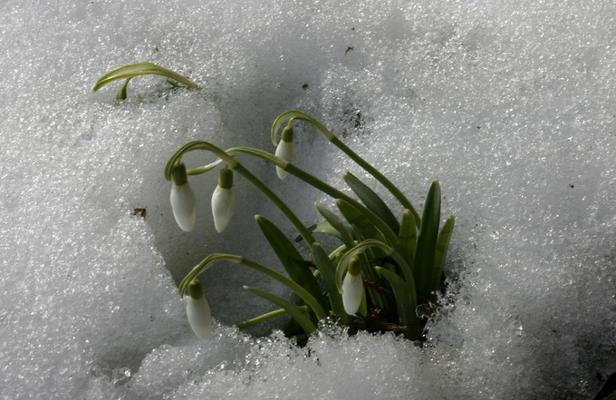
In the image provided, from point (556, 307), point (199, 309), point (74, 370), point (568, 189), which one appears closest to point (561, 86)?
point (568, 189)

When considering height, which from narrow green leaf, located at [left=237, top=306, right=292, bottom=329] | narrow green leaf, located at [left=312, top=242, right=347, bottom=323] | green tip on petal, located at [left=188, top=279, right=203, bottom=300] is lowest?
narrow green leaf, located at [left=237, top=306, right=292, bottom=329]

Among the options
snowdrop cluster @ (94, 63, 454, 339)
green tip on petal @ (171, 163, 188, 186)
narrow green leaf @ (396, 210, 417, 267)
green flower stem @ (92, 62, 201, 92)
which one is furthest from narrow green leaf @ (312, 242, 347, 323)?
green flower stem @ (92, 62, 201, 92)

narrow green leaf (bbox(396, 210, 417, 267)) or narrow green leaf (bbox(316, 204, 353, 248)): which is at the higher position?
narrow green leaf (bbox(316, 204, 353, 248))

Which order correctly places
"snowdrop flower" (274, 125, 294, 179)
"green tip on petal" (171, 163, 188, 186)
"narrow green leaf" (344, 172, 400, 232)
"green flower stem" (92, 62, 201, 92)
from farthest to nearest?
"green flower stem" (92, 62, 201, 92)
"narrow green leaf" (344, 172, 400, 232)
"snowdrop flower" (274, 125, 294, 179)
"green tip on petal" (171, 163, 188, 186)

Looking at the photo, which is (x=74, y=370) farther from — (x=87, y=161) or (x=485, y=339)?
(x=485, y=339)

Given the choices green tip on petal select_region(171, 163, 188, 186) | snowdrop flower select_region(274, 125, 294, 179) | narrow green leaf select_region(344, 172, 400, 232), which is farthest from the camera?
narrow green leaf select_region(344, 172, 400, 232)

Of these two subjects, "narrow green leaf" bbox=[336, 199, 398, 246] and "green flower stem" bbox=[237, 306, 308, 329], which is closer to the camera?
"narrow green leaf" bbox=[336, 199, 398, 246]

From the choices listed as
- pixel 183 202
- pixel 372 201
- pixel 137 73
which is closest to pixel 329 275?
pixel 372 201

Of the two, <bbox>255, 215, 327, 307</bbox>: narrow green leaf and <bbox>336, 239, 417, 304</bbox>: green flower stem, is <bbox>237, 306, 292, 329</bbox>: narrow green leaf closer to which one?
<bbox>255, 215, 327, 307</bbox>: narrow green leaf
